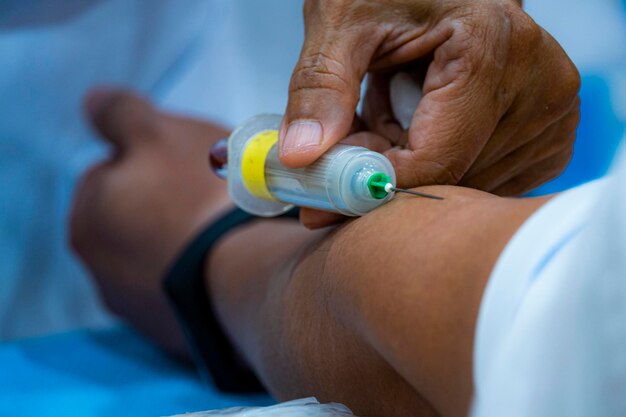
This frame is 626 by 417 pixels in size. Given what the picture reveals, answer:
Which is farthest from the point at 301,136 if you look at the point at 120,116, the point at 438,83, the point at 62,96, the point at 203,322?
the point at 62,96

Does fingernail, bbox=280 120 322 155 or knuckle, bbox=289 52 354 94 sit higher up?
knuckle, bbox=289 52 354 94

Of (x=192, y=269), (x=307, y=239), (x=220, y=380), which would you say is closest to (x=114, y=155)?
(x=192, y=269)

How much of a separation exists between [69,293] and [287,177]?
841 millimetres

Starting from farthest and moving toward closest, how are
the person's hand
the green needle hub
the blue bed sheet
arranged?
the person's hand, the blue bed sheet, the green needle hub

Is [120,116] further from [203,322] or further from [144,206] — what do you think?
[203,322]

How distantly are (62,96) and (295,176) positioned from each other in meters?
0.93

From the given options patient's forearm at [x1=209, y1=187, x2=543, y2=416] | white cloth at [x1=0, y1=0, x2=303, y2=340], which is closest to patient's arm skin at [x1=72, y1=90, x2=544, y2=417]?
patient's forearm at [x1=209, y1=187, x2=543, y2=416]

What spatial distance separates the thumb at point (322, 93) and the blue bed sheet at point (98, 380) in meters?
0.42

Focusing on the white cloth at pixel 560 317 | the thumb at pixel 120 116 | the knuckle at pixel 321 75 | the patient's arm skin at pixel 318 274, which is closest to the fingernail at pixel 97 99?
the thumb at pixel 120 116

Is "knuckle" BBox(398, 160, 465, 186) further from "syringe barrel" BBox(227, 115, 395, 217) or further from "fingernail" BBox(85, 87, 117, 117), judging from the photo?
"fingernail" BBox(85, 87, 117, 117)

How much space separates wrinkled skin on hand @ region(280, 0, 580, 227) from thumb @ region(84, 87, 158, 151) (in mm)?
634

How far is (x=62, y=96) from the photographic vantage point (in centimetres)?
144

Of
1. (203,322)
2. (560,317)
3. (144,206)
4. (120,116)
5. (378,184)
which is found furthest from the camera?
(120,116)

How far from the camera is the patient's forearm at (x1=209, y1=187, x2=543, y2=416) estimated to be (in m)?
0.45
